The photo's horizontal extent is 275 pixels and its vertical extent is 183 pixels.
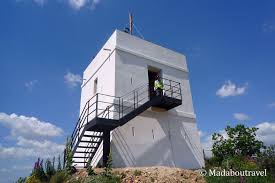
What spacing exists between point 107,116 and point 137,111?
64.7 inches

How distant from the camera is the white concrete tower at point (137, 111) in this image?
39.9ft

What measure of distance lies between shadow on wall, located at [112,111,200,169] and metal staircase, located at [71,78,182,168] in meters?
0.71

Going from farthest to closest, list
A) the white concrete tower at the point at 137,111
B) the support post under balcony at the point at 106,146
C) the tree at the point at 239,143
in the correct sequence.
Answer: the tree at the point at 239,143
the white concrete tower at the point at 137,111
the support post under balcony at the point at 106,146

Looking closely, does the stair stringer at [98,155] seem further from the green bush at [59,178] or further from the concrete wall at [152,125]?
the green bush at [59,178]

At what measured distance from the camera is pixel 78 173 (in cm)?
997

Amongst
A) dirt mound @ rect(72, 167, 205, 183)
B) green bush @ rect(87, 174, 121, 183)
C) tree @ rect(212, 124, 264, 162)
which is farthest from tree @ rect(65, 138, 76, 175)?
tree @ rect(212, 124, 264, 162)

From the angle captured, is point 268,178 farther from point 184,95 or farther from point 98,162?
point 184,95

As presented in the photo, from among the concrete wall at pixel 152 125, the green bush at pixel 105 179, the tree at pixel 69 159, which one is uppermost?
the concrete wall at pixel 152 125

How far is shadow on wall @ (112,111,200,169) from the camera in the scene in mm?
12125

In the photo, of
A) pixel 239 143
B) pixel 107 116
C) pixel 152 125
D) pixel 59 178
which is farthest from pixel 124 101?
pixel 239 143

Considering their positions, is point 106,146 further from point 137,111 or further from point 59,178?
point 59,178

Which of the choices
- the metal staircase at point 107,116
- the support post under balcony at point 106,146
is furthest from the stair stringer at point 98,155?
the support post under balcony at point 106,146

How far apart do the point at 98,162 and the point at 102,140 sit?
3.46ft

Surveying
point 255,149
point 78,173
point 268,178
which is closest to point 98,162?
point 78,173
